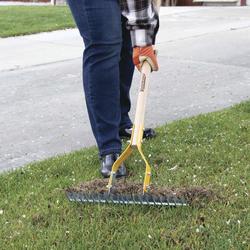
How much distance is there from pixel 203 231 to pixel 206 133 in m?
1.67

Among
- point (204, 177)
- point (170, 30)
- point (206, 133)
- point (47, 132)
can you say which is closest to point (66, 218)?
point (204, 177)

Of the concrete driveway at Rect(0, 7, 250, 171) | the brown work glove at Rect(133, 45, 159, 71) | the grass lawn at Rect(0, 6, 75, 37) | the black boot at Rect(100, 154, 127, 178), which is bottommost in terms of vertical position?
the grass lawn at Rect(0, 6, 75, 37)

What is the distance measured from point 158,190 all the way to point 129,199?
0.18 m

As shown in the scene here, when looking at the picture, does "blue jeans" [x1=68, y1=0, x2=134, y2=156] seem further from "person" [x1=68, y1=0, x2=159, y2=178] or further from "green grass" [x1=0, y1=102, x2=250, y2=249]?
"green grass" [x1=0, y1=102, x2=250, y2=249]

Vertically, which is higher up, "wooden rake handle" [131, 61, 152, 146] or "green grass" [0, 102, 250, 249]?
"wooden rake handle" [131, 61, 152, 146]

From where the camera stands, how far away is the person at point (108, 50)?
131 inches

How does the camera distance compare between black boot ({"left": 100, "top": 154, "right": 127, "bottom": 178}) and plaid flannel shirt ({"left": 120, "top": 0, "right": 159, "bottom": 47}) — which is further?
black boot ({"left": 100, "top": 154, "right": 127, "bottom": 178})

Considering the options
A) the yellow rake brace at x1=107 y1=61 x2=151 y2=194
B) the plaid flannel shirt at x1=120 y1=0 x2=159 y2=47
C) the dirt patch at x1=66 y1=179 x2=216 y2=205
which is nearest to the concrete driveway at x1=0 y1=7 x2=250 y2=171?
the dirt patch at x1=66 y1=179 x2=216 y2=205

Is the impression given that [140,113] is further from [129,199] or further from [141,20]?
[141,20]

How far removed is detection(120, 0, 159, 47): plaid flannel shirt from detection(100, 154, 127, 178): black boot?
0.68m

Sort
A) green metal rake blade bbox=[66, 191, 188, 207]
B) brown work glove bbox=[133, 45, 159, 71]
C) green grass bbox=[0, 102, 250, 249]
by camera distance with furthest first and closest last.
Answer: brown work glove bbox=[133, 45, 159, 71]
green metal rake blade bbox=[66, 191, 188, 207]
green grass bbox=[0, 102, 250, 249]

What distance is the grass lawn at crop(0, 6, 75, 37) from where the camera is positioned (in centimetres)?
1127

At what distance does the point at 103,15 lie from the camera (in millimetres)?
3324

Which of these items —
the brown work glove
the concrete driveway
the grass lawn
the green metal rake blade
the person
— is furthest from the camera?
the grass lawn
